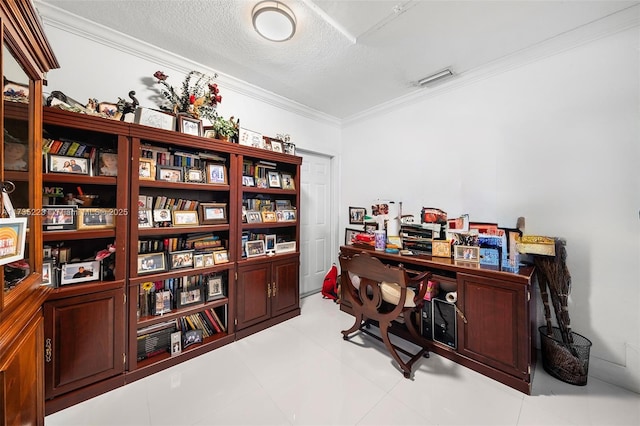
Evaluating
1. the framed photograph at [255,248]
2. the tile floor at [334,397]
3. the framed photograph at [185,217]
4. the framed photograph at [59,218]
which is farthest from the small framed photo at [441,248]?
the framed photograph at [59,218]

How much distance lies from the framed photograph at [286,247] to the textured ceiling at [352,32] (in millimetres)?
1912

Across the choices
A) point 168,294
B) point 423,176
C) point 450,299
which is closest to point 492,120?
point 423,176

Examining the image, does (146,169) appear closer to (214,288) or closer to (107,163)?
(107,163)

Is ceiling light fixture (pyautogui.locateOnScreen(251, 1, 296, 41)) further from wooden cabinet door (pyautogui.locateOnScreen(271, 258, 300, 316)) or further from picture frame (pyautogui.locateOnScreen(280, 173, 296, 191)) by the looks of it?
wooden cabinet door (pyautogui.locateOnScreen(271, 258, 300, 316))

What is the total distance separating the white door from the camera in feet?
11.6

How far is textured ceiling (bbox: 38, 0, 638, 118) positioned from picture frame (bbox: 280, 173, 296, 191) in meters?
1.10

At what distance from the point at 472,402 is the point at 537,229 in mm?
1584

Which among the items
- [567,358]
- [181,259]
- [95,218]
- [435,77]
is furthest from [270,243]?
[567,358]

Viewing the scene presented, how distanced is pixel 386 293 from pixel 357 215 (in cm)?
177

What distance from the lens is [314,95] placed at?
3064mm

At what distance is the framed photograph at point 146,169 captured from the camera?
186cm

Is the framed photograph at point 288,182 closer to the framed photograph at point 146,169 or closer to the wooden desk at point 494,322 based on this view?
the framed photograph at point 146,169

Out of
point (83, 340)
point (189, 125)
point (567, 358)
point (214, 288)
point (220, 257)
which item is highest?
point (189, 125)

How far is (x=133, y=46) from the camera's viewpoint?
2.07 metres
